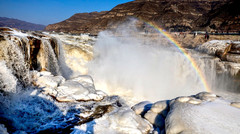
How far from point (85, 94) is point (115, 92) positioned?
4.24 m

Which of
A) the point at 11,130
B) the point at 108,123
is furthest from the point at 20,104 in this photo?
the point at 108,123

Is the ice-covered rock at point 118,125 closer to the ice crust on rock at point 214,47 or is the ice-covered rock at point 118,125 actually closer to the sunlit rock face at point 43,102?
the sunlit rock face at point 43,102

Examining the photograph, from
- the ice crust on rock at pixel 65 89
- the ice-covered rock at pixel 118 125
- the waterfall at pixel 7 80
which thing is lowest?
the ice-covered rock at pixel 118 125

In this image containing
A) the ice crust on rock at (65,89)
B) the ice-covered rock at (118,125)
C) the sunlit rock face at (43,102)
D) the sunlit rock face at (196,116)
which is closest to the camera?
the sunlit rock face at (196,116)

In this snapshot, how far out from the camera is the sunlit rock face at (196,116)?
12.4 ft

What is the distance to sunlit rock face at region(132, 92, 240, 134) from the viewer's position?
12.4 ft

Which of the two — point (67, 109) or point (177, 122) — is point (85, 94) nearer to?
point (67, 109)

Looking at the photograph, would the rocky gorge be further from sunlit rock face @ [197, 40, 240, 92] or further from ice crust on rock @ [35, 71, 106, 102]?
sunlit rock face @ [197, 40, 240, 92]

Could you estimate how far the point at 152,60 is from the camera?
1502 cm

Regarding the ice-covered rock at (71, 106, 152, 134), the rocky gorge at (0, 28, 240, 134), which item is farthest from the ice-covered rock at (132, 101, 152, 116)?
the ice-covered rock at (71, 106, 152, 134)

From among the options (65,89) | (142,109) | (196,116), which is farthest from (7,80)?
(196,116)

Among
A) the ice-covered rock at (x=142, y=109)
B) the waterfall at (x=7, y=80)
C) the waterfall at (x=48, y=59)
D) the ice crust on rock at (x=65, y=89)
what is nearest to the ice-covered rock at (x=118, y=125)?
the ice-covered rock at (x=142, y=109)

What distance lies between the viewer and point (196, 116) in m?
4.24

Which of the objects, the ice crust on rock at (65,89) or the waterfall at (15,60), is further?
the ice crust on rock at (65,89)
